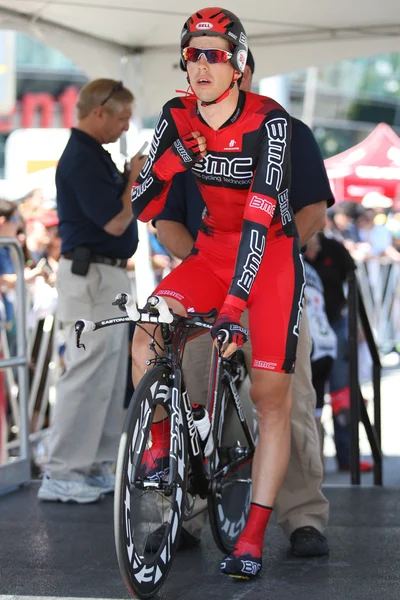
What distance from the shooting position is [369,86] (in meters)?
43.7

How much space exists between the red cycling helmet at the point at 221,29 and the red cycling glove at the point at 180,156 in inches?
13.1

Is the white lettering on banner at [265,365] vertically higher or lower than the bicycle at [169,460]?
higher

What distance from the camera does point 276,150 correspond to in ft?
13.8

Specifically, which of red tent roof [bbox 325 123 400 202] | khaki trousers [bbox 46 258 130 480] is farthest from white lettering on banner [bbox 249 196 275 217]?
red tent roof [bbox 325 123 400 202]

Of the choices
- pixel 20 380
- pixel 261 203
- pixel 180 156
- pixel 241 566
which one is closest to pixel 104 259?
pixel 20 380

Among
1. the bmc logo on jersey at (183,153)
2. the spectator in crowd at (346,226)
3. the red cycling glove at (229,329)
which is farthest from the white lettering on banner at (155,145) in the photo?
the spectator in crowd at (346,226)

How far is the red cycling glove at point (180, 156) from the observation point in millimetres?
4266

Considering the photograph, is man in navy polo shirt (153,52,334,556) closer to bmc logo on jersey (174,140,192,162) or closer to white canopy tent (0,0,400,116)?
bmc logo on jersey (174,140,192,162)

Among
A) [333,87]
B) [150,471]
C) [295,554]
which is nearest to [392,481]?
[295,554]

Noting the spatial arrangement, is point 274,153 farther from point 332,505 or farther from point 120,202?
point 332,505

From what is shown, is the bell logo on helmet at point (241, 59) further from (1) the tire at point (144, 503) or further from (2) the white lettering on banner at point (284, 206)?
(1) the tire at point (144, 503)

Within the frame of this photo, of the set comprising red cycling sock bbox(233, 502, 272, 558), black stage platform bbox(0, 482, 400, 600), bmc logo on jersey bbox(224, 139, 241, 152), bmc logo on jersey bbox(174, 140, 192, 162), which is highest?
bmc logo on jersey bbox(224, 139, 241, 152)

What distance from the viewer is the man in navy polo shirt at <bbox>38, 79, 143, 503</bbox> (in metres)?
6.16

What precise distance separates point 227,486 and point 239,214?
3.86 feet
